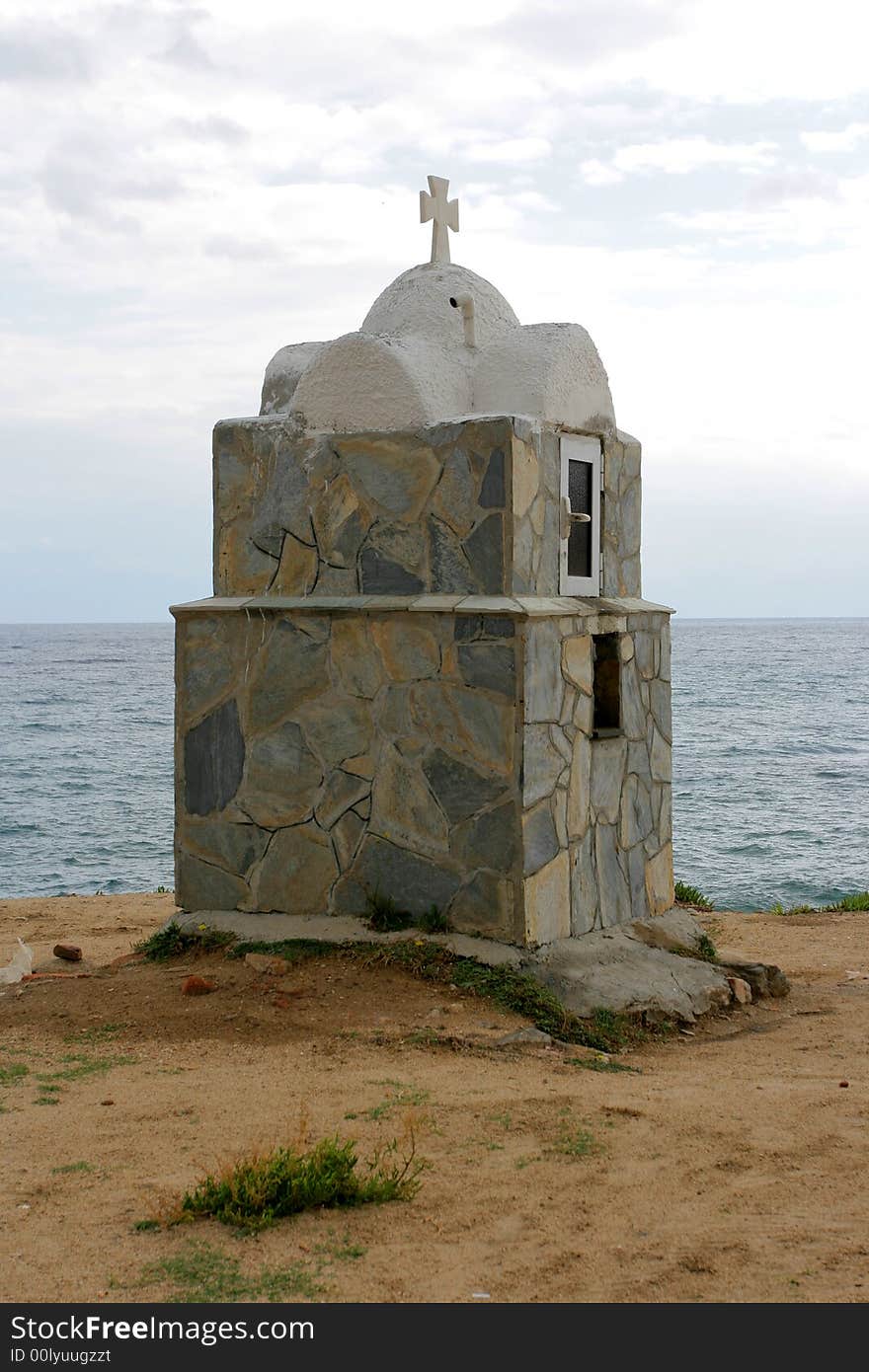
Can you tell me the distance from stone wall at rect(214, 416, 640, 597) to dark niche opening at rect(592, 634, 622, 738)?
1.37 feet

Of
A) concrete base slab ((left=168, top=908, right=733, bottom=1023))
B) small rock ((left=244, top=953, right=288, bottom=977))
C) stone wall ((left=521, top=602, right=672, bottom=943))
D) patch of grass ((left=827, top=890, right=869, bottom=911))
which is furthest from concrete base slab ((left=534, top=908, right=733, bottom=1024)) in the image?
patch of grass ((left=827, top=890, right=869, bottom=911))

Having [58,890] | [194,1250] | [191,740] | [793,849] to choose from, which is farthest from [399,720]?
[793,849]

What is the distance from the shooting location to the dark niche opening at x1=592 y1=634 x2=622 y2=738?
834 cm

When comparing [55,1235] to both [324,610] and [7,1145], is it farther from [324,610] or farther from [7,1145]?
[324,610]

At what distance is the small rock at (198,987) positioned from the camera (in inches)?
284

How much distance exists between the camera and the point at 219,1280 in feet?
13.2

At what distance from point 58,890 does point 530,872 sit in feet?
39.2

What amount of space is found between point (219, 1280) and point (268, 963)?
3426 millimetres

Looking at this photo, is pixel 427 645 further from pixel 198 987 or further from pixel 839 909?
pixel 839 909

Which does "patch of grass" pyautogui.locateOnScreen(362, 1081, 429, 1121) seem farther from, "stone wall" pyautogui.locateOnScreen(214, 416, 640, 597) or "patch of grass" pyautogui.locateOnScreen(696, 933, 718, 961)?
"patch of grass" pyautogui.locateOnScreen(696, 933, 718, 961)

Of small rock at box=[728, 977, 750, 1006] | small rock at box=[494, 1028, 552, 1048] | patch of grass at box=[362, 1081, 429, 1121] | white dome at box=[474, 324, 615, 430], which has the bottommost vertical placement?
small rock at box=[728, 977, 750, 1006]

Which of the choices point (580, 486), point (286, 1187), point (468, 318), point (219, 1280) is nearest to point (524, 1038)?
point (286, 1187)

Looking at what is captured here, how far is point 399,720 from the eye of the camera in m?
7.64

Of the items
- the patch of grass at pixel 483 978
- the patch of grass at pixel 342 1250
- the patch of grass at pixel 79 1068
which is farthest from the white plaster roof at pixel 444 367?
the patch of grass at pixel 342 1250
